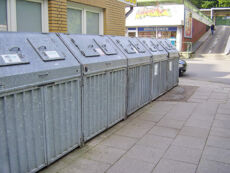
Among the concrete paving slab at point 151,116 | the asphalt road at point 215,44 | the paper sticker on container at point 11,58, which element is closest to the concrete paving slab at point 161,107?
the concrete paving slab at point 151,116

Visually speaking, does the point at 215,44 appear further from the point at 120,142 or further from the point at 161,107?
the point at 120,142

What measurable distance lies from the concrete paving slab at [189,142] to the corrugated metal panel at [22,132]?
220cm

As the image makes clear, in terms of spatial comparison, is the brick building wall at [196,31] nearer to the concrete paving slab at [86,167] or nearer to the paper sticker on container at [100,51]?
the paper sticker on container at [100,51]

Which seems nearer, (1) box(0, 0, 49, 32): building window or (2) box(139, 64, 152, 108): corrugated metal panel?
(1) box(0, 0, 49, 32): building window

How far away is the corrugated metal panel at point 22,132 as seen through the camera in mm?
2673

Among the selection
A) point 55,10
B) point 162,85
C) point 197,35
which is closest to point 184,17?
point 197,35

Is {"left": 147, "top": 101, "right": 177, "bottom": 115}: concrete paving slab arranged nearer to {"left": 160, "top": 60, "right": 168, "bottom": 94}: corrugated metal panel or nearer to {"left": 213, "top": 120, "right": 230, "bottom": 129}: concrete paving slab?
{"left": 160, "top": 60, "right": 168, "bottom": 94}: corrugated metal panel

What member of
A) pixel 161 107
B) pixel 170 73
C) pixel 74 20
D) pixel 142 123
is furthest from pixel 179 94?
pixel 74 20

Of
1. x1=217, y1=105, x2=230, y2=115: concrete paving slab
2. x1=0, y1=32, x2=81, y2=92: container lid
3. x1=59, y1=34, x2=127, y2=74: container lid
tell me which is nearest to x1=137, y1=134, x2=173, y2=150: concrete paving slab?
x1=59, y1=34, x2=127, y2=74: container lid

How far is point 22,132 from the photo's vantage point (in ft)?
9.43

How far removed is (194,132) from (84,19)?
168 inches

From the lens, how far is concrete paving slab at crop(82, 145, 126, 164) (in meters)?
3.64

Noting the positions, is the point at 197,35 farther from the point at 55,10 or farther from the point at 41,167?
the point at 41,167

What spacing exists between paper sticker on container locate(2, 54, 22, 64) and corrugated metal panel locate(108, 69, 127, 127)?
188 centimetres
